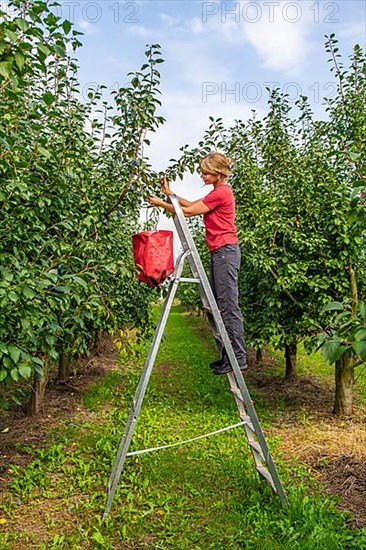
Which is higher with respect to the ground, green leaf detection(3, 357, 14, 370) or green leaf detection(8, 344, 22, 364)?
green leaf detection(8, 344, 22, 364)

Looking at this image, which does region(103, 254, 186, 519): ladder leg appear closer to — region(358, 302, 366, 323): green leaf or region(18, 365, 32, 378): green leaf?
region(18, 365, 32, 378): green leaf

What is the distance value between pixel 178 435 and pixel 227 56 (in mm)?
4013

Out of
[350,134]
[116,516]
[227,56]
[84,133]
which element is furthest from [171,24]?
[116,516]

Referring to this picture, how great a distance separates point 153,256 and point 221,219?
653 millimetres

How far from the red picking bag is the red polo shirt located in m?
0.45

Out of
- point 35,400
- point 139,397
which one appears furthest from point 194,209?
point 35,400

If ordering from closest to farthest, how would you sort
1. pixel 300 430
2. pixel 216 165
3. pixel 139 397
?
pixel 139 397 < pixel 216 165 < pixel 300 430

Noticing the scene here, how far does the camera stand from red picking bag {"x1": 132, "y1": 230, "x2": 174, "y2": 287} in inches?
128

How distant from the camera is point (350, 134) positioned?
6.23 m

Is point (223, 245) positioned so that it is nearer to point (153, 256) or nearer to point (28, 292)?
point (153, 256)

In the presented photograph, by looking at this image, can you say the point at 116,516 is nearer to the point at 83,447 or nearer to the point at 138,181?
the point at 83,447

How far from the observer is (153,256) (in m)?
3.25

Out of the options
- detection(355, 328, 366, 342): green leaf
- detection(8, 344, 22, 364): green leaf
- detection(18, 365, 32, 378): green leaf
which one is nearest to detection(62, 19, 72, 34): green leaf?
detection(8, 344, 22, 364): green leaf

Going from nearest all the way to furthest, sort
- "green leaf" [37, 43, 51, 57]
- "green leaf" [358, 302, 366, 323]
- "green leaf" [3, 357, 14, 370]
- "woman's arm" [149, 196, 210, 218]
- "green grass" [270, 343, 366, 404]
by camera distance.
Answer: "green leaf" [358, 302, 366, 323] < "green leaf" [37, 43, 51, 57] < "green leaf" [3, 357, 14, 370] < "woman's arm" [149, 196, 210, 218] < "green grass" [270, 343, 366, 404]
